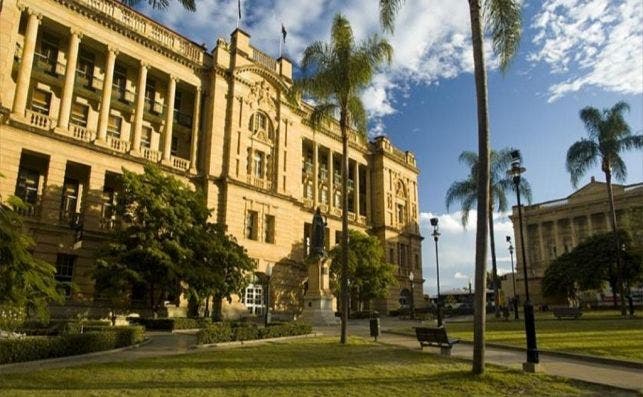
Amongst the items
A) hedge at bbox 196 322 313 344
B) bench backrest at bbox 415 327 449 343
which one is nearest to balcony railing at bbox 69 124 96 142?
hedge at bbox 196 322 313 344

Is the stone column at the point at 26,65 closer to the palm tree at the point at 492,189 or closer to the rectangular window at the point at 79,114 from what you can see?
the rectangular window at the point at 79,114

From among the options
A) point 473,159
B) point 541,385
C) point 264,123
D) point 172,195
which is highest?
point 264,123

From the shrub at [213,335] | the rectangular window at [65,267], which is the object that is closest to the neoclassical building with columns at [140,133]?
the rectangular window at [65,267]

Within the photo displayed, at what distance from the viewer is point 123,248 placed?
78.5 ft

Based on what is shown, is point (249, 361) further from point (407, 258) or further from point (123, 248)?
point (407, 258)

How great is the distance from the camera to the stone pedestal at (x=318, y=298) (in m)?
27.3

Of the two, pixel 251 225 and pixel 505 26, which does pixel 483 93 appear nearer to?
pixel 505 26

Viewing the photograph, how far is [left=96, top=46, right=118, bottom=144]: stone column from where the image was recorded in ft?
99.6

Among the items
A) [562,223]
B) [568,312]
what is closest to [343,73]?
[568,312]

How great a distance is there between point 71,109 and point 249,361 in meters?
26.6

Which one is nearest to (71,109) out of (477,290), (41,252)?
(41,252)

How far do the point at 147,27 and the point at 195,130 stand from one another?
8.23 m

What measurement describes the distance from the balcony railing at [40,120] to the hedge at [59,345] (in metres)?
17.9

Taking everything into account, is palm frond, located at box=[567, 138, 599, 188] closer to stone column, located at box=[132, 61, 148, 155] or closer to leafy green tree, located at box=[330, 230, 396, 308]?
leafy green tree, located at box=[330, 230, 396, 308]
